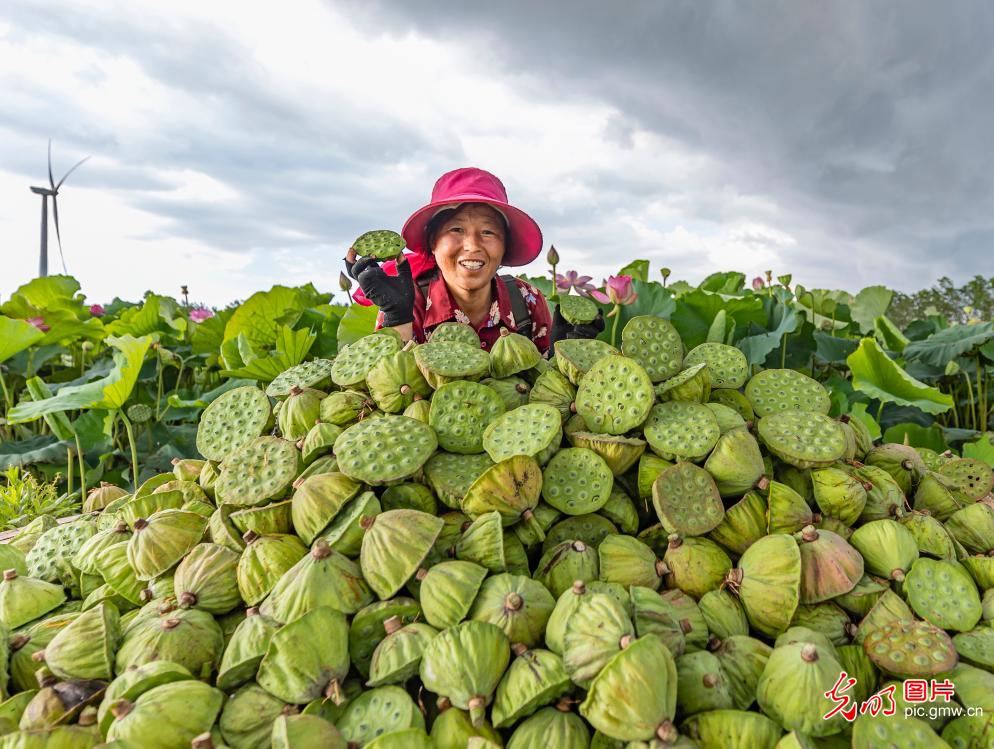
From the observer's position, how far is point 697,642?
1252 mm

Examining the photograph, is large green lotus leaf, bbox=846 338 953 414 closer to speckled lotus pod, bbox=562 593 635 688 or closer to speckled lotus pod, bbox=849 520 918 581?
speckled lotus pod, bbox=849 520 918 581

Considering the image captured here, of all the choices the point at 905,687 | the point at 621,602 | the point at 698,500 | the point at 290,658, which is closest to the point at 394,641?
the point at 290,658

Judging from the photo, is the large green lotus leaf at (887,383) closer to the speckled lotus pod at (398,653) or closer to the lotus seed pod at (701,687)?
the lotus seed pod at (701,687)

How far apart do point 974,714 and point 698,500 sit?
601mm

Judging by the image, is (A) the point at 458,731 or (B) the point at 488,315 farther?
(B) the point at 488,315

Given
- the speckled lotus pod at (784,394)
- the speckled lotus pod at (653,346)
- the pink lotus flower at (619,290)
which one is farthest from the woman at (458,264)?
the speckled lotus pod at (784,394)

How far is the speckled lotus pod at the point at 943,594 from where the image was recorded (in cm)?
136

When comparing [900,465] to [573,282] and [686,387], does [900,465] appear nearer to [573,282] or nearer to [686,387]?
[686,387]

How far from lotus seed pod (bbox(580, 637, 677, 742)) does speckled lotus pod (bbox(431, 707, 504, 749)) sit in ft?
0.55

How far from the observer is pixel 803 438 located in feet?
5.20

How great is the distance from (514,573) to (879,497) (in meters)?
0.96

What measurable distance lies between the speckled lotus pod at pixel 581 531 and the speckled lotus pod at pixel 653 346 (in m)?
0.46

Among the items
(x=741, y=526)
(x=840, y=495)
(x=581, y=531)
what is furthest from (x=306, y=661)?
(x=840, y=495)

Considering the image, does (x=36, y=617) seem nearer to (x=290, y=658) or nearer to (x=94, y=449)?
(x=290, y=658)
